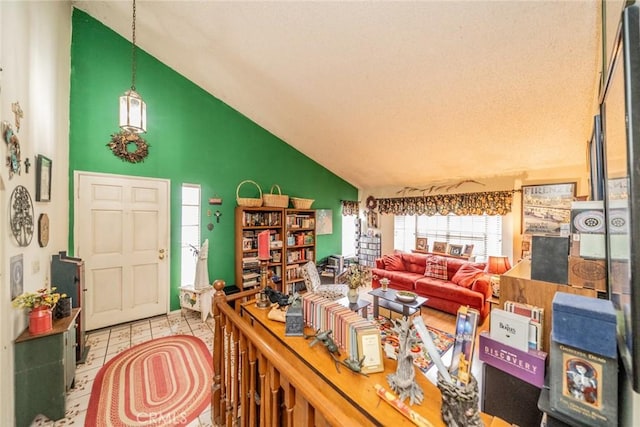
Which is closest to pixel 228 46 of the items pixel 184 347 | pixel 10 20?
pixel 10 20

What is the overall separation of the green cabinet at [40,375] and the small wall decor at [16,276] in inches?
12.2

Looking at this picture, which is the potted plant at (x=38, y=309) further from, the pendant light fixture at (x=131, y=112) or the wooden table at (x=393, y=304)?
the wooden table at (x=393, y=304)

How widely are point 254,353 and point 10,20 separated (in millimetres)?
2719

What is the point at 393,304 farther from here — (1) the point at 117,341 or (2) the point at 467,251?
(1) the point at 117,341

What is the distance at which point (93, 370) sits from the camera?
7.66 ft

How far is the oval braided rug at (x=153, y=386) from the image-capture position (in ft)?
6.03

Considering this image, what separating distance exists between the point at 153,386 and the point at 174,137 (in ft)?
10.4

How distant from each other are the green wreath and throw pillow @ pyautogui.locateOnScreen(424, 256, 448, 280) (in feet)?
15.8

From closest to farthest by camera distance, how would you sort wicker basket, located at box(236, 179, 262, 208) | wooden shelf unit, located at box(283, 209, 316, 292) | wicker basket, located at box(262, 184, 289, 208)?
wicker basket, located at box(236, 179, 262, 208) < wicker basket, located at box(262, 184, 289, 208) < wooden shelf unit, located at box(283, 209, 316, 292)

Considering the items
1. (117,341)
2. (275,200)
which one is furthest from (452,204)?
(117,341)

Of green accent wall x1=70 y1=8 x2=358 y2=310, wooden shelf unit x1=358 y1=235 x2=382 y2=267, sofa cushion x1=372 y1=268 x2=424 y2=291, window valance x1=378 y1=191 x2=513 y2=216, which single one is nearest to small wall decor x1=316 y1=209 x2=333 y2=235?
green accent wall x1=70 y1=8 x2=358 y2=310

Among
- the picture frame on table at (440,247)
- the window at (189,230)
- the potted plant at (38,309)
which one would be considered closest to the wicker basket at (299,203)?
the window at (189,230)

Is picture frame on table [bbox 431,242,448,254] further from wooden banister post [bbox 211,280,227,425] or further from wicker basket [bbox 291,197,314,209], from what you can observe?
wooden banister post [bbox 211,280,227,425]

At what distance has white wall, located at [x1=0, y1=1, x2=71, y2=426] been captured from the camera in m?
1.58
